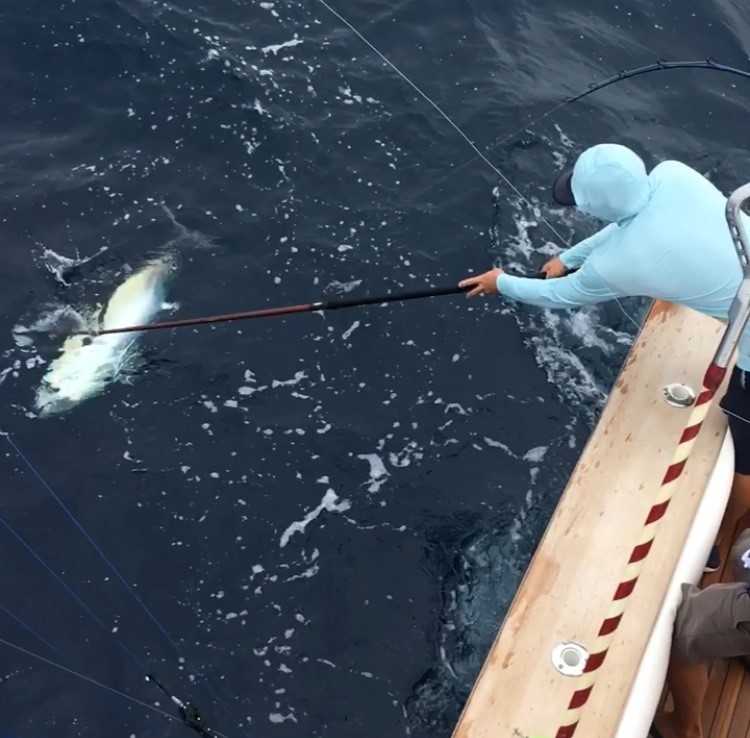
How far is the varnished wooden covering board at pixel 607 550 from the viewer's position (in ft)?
12.5

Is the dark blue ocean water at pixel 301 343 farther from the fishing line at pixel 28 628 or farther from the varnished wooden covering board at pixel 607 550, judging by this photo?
the varnished wooden covering board at pixel 607 550

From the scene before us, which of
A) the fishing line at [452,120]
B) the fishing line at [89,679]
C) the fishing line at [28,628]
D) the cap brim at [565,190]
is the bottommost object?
the fishing line at [89,679]

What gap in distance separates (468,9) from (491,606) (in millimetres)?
7287

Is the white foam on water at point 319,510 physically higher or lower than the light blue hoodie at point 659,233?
lower

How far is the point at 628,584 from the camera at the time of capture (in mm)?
3725

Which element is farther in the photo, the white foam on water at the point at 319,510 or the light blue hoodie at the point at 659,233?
the white foam on water at the point at 319,510

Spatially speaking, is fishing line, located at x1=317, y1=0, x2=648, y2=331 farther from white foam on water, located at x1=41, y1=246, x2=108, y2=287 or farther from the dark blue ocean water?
white foam on water, located at x1=41, y1=246, x2=108, y2=287

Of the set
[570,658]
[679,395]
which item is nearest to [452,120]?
[679,395]

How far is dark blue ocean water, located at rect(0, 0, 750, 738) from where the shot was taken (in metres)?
5.47

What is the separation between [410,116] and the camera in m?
8.85

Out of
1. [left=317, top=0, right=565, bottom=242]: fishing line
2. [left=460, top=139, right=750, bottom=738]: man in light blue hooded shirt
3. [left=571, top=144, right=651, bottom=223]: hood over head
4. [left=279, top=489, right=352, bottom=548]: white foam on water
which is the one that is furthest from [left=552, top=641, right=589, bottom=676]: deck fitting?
[left=317, top=0, right=565, bottom=242]: fishing line

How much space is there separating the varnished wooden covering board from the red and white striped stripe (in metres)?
0.16

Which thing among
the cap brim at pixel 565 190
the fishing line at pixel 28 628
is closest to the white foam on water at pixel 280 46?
the cap brim at pixel 565 190

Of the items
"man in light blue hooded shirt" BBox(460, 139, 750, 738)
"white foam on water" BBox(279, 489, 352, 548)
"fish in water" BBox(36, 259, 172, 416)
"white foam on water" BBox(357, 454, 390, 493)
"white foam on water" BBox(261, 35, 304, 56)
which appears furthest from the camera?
"white foam on water" BBox(261, 35, 304, 56)
